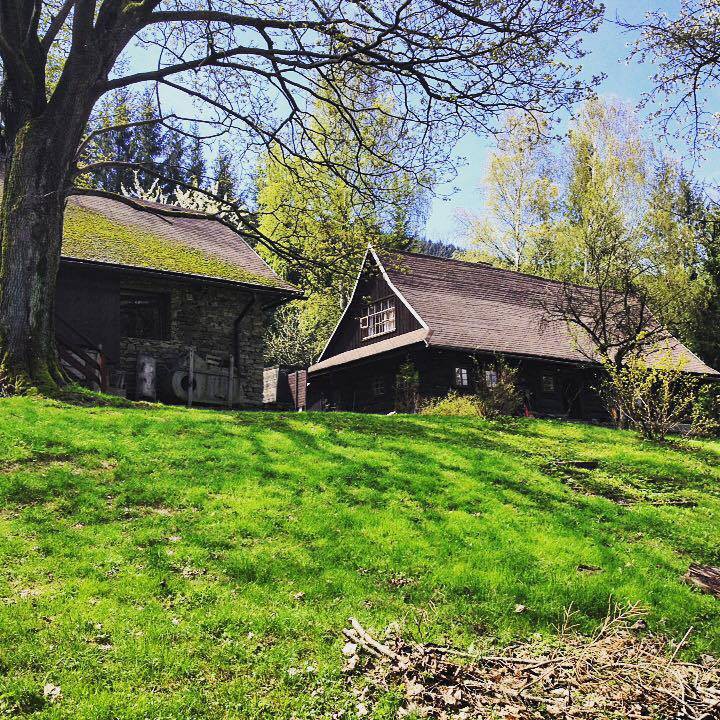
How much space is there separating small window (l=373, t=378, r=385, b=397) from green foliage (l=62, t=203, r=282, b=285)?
6998 millimetres

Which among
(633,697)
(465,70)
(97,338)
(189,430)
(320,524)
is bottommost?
(633,697)

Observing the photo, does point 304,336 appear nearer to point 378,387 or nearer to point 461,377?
point 378,387

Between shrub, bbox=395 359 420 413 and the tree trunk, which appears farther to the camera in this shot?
shrub, bbox=395 359 420 413

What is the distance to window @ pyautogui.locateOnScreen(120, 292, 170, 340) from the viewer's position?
68.8ft

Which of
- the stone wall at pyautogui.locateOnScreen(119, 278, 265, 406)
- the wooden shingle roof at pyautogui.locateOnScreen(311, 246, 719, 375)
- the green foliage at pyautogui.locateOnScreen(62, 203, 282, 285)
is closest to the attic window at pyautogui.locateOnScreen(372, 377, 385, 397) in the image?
the wooden shingle roof at pyautogui.locateOnScreen(311, 246, 719, 375)

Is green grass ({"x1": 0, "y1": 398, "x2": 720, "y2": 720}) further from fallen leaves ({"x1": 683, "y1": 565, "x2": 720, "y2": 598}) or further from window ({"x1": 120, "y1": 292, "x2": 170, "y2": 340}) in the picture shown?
window ({"x1": 120, "y1": 292, "x2": 170, "y2": 340})

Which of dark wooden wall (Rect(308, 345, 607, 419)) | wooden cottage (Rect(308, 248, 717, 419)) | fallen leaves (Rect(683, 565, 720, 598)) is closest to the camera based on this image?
fallen leaves (Rect(683, 565, 720, 598))

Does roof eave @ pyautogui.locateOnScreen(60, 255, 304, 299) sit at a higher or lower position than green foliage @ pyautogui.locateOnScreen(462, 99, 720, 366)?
lower

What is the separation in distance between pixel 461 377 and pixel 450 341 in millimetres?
1728

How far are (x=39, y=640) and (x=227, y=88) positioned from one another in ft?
41.0

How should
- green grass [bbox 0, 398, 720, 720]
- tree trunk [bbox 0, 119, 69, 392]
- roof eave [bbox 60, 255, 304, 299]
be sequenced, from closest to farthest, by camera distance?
1. green grass [bbox 0, 398, 720, 720]
2. tree trunk [bbox 0, 119, 69, 392]
3. roof eave [bbox 60, 255, 304, 299]

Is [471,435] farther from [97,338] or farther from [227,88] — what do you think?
[97,338]

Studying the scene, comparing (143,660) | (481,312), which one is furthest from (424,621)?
(481,312)

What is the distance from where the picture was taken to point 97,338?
19.1 m
